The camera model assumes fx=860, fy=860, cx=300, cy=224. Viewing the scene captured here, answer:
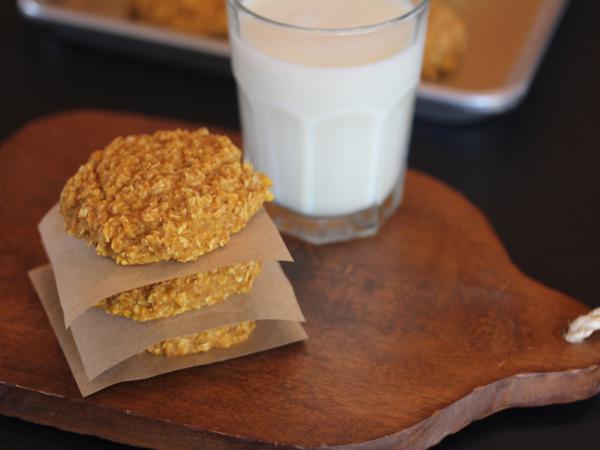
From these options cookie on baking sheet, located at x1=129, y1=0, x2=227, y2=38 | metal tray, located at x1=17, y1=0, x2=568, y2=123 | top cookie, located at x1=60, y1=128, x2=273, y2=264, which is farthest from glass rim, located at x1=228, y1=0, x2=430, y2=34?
cookie on baking sheet, located at x1=129, y1=0, x2=227, y2=38

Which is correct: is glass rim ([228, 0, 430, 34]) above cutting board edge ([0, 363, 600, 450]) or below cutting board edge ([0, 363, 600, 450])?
above

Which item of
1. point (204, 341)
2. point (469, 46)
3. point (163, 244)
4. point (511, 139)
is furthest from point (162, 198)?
point (469, 46)

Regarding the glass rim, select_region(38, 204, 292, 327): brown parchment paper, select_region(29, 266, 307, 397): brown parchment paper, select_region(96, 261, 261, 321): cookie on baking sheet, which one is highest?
the glass rim

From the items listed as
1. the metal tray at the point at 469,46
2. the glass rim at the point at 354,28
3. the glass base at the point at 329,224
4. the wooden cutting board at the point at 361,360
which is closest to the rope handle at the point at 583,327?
the wooden cutting board at the point at 361,360

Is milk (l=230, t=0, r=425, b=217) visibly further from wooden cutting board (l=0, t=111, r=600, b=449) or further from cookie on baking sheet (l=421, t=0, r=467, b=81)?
cookie on baking sheet (l=421, t=0, r=467, b=81)

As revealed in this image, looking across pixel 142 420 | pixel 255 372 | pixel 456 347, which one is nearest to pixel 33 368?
pixel 142 420

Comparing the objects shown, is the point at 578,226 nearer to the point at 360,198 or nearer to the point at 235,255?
the point at 360,198
